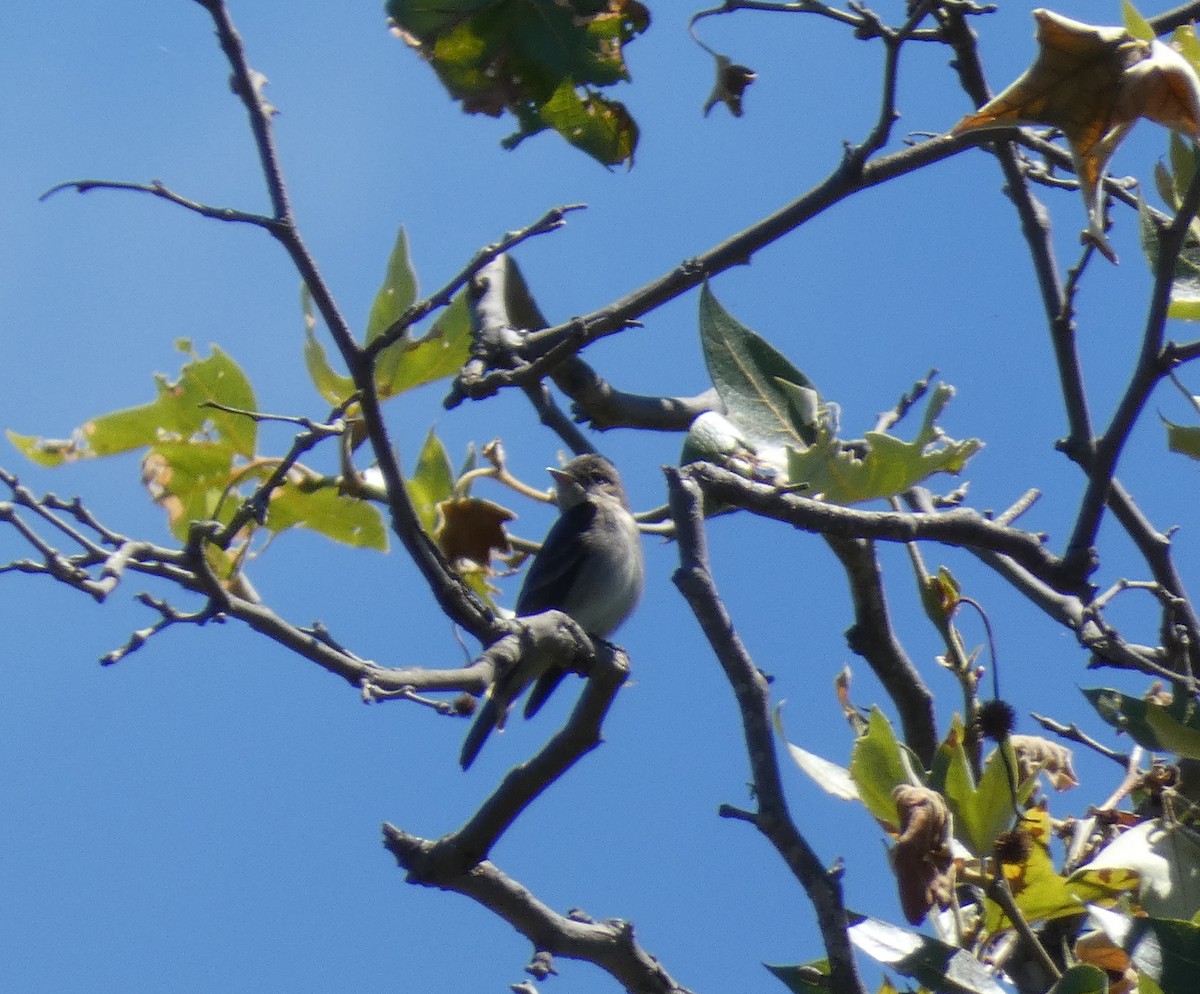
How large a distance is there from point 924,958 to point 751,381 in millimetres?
978

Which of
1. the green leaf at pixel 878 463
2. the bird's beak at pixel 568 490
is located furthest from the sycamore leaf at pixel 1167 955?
the bird's beak at pixel 568 490

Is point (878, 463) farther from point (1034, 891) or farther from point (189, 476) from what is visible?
point (189, 476)

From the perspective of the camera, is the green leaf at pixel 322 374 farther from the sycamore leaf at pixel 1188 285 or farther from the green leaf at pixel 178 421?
the sycamore leaf at pixel 1188 285

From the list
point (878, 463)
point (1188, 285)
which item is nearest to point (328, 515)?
point (878, 463)

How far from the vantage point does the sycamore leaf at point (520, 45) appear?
2.87m

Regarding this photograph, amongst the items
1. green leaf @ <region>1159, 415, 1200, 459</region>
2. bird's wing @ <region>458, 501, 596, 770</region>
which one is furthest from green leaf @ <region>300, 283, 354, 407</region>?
bird's wing @ <region>458, 501, 596, 770</region>

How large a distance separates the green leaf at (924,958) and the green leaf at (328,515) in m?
1.35

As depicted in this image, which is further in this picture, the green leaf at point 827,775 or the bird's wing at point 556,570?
the bird's wing at point 556,570

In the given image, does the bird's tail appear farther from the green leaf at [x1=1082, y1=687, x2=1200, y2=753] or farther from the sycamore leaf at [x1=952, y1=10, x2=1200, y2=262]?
the sycamore leaf at [x1=952, y1=10, x2=1200, y2=262]

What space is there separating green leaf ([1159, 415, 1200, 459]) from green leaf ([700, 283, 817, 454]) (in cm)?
66

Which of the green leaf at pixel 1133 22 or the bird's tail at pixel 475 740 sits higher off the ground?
the bird's tail at pixel 475 740

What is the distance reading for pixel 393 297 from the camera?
281cm

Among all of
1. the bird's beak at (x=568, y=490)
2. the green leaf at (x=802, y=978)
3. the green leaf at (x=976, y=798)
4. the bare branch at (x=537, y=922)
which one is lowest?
the green leaf at (x=802, y=978)

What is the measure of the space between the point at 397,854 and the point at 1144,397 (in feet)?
4.81
